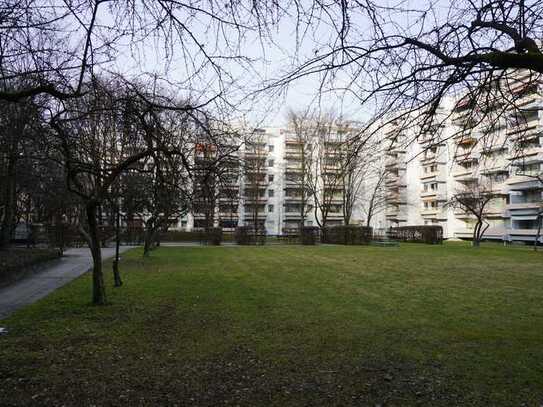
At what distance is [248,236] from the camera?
34.6m

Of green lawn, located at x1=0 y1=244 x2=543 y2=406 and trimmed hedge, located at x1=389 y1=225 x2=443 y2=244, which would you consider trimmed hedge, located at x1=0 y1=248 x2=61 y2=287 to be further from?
trimmed hedge, located at x1=389 y1=225 x2=443 y2=244

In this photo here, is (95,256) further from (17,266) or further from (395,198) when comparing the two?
(395,198)

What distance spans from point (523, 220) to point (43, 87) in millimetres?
52126

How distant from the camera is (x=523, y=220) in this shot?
46.5 metres

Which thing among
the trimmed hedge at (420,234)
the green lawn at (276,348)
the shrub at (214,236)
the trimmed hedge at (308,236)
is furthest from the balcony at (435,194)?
the green lawn at (276,348)

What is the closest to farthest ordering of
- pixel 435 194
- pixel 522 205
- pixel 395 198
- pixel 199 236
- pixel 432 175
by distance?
pixel 199 236 < pixel 522 205 < pixel 395 198 < pixel 435 194 < pixel 432 175

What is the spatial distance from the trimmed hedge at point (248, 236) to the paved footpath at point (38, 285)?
1870 cm

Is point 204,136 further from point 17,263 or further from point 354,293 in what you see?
point 17,263

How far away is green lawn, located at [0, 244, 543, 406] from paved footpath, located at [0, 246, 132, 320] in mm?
473

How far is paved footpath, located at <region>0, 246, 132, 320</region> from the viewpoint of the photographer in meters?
8.63

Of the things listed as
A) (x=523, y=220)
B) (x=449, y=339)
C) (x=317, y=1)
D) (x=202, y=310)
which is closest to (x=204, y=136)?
(x=317, y=1)

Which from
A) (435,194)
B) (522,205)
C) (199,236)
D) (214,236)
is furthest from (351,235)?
(435,194)

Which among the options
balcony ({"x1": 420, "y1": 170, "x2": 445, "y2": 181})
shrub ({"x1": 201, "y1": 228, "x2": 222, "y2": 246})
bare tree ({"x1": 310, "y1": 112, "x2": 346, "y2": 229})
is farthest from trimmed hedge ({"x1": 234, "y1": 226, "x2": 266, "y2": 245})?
balcony ({"x1": 420, "y1": 170, "x2": 445, "y2": 181})

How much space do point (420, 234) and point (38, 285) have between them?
120 ft
